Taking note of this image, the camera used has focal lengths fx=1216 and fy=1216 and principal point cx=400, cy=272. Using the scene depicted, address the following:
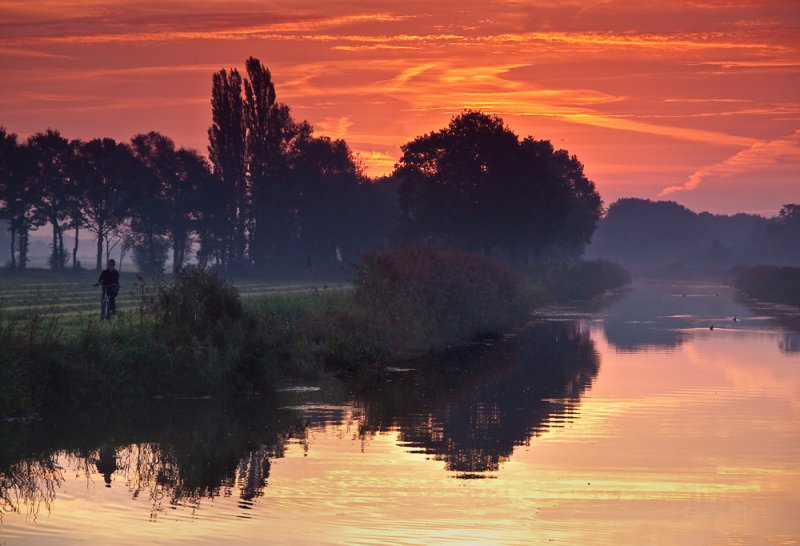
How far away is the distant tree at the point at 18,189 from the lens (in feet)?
343

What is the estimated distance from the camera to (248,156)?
371 ft

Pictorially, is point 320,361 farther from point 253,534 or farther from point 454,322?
point 253,534

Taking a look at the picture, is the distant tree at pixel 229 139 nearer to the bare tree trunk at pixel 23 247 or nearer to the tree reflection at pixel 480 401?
the bare tree trunk at pixel 23 247

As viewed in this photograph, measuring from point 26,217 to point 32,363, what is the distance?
283ft

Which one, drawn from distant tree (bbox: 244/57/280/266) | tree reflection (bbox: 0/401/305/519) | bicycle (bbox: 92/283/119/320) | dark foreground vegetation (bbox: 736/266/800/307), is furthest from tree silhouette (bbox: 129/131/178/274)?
tree reflection (bbox: 0/401/305/519)

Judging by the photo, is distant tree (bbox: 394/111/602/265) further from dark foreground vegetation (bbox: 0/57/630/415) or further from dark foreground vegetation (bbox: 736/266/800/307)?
dark foreground vegetation (bbox: 736/266/800/307)

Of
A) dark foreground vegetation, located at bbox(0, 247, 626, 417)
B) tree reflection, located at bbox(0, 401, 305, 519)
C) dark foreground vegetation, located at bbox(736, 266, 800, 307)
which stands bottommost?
tree reflection, located at bbox(0, 401, 305, 519)

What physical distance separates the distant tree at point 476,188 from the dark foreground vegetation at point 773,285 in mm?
17683

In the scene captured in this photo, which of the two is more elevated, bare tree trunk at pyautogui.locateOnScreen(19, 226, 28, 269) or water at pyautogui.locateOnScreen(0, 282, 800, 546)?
bare tree trunk at pyautogui.locateOnScreen(19, 226, 28, 269)

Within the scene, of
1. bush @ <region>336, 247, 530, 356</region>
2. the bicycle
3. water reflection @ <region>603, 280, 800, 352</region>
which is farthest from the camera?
water reflection @ <region>603, 280, 800, 352</region>

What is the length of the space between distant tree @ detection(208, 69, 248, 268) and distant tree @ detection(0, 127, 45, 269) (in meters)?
16.0

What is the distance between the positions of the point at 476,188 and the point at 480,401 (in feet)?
208

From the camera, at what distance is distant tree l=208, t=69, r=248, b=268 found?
109250 mm

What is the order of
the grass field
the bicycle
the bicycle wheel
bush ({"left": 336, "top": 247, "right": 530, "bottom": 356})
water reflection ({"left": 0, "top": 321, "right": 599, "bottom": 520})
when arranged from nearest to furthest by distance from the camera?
water reflection ({"left": 0, "top": 321, "right": 599, "bottom": 520})
bush ({"left": 336, "top": 247, "right": 530, "bottom": 356})
the bicycle wheel
the bicycle
the grass field
